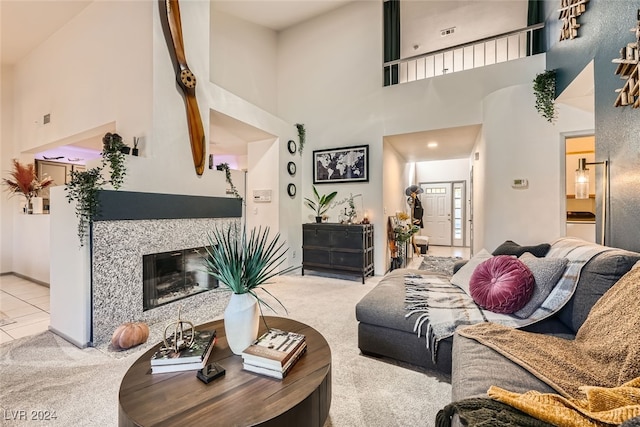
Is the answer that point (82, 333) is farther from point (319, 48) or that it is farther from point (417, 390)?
point (319, 48)

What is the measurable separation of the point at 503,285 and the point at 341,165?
3.57 metres

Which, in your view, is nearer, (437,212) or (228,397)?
(228,397)

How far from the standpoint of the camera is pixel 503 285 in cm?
181

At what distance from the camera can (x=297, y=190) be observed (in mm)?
5250

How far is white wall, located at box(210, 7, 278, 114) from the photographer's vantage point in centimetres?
458

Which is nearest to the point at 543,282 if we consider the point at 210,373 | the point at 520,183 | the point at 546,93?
the point at 210,373

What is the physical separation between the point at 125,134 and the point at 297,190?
288 centimetres

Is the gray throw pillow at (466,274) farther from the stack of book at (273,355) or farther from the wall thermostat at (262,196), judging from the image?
the wall thermostat at (262,196)

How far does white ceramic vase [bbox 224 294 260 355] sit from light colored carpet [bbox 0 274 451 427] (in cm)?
66

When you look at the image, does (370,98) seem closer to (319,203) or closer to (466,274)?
(319,203)

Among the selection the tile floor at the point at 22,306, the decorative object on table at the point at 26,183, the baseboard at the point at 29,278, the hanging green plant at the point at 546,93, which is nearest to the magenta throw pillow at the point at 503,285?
the hanging green plant at the point at 546,93

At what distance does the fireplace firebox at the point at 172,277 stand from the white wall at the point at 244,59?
Answer: 306cm

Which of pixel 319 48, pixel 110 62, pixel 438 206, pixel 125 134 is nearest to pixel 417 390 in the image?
pixel 125 134

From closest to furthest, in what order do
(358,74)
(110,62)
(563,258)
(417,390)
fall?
(417,390), (563,258), (110,62), (358,74)
